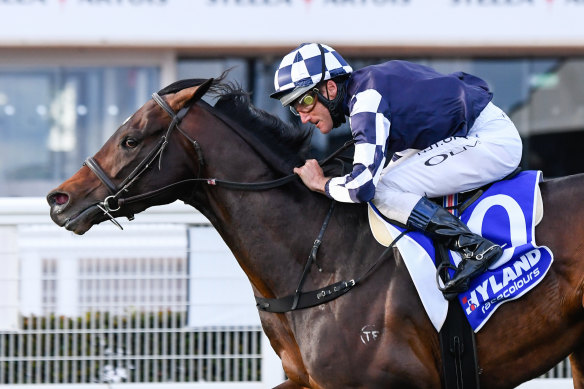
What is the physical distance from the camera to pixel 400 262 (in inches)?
141

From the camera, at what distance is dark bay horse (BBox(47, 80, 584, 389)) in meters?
3.50

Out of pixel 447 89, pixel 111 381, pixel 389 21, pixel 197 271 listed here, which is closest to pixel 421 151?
pixel 447 89

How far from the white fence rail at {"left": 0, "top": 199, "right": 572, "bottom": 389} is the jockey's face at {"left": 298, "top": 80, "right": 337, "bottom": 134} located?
5.24ft

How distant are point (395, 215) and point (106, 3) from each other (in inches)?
270

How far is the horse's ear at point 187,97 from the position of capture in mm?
3759

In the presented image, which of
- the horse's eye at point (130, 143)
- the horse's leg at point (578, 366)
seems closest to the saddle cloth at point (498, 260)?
the horse's leg at point (578, 366)

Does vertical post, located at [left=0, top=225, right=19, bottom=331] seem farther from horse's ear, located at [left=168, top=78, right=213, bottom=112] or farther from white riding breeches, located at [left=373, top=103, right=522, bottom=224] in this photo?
white riding breeches, located at [left=373, top=103, right=522, bottom=224]

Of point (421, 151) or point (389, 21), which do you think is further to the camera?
point (389, 21)

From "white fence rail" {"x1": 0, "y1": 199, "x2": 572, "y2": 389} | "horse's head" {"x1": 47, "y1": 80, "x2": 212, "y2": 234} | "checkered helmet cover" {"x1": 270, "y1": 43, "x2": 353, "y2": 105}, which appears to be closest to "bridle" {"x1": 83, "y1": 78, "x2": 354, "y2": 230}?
"horse's head" {"x1": 47, "y1": 80, "x2": 212, "y2": 234}

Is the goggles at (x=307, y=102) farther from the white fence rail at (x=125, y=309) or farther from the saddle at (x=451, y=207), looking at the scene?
the white fence rail at (x=125, y=309)

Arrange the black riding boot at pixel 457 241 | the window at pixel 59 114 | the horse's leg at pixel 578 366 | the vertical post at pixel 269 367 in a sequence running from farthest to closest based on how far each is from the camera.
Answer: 1. the window at pixel 59 114
2. the vertical post at pixel 269 367
3. the horse's leg at pixel 578 366
4. the black riding boot at pixel 457 241

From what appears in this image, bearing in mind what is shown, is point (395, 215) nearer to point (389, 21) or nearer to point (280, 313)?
point (280, 313)

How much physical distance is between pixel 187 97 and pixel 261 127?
361 millimetres

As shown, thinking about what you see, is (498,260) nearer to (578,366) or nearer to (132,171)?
(578,366)
